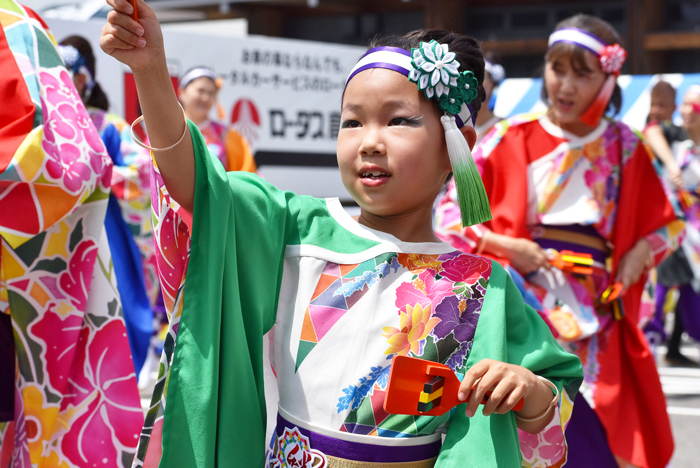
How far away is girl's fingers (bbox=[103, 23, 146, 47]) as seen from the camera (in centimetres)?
135

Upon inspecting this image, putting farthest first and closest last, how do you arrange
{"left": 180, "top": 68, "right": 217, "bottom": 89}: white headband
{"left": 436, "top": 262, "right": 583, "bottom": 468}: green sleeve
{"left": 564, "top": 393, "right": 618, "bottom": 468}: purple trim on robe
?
{"left": 180, "top": 68, "right": 217, "bottom": 89}: white headband
{"left": 564, "top": 393, "right": 618, "bottom": 468}: purple trim on robe
{"left": 436, "top": 262, "right": 583, "bottom": 468}: green sleeve

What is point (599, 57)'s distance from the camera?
3170 millimetres

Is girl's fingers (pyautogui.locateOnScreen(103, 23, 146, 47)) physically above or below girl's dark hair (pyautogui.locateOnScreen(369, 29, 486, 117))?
above

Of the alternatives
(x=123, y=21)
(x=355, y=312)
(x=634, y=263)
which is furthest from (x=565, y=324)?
(x=123, y=21)

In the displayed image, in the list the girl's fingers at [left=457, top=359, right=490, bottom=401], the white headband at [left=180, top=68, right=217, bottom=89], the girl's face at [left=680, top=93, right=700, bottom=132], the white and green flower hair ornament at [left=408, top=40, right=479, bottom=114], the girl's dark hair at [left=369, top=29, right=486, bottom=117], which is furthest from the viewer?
the girl's face at [left=680, top=93, right=700, bottom=132]

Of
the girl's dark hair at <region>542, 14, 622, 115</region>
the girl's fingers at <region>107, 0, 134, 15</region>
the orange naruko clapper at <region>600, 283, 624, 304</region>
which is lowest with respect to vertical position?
the orange naruko clapper at <region>600, 283, 624, 304</region>

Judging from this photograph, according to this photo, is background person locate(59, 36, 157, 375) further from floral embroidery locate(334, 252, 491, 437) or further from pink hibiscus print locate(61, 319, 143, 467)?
floral embroidery locate(334, 252, 491, 437)

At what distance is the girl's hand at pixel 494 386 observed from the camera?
1447mm

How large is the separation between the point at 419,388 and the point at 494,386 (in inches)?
5.2

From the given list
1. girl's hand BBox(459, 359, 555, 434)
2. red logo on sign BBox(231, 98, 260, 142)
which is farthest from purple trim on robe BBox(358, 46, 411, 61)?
red logo on sign BBox(231, 98, 260, 142)

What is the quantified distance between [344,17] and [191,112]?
10.3 m

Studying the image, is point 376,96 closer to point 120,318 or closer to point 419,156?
point 419,156

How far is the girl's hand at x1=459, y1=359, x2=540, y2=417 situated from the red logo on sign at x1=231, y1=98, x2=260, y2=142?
721cm

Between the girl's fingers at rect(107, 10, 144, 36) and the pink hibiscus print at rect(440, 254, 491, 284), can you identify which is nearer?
the girl's fingers at rect(107, 10, 144, 36)
